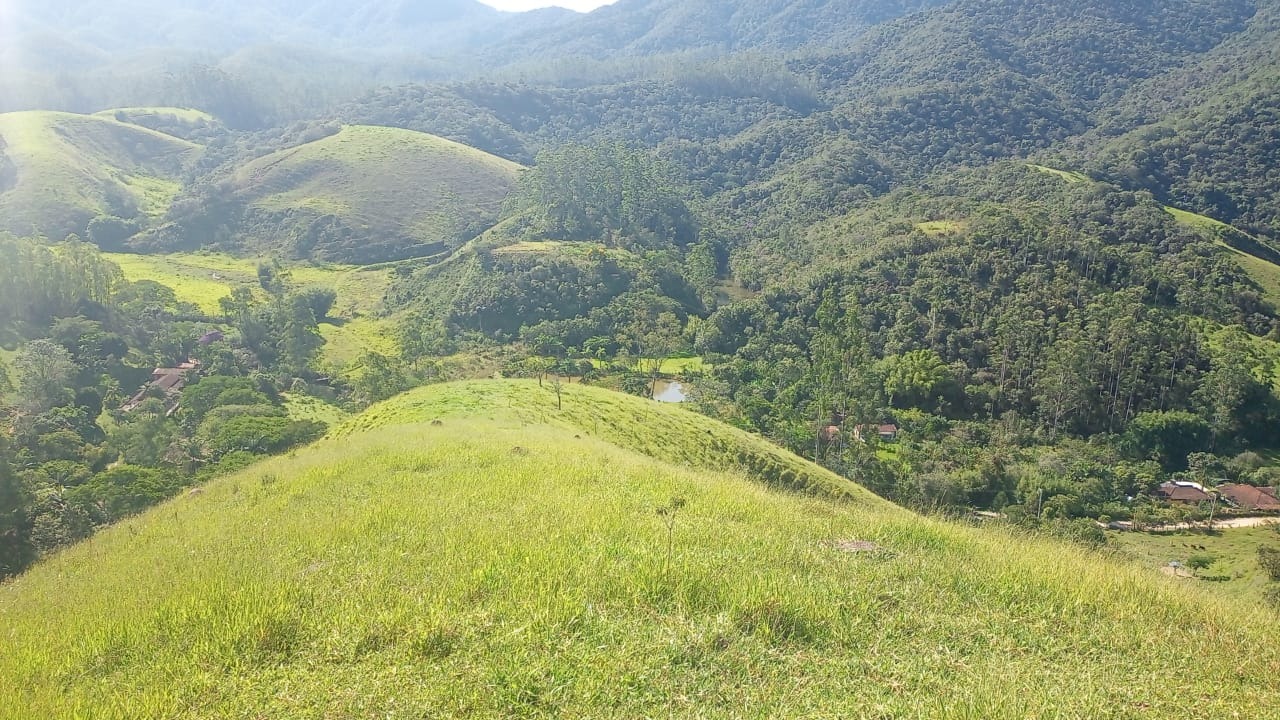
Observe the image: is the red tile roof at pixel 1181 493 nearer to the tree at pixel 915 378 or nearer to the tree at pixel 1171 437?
Answer: the tree at pixel 1171 437

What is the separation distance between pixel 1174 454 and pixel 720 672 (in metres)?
69.3

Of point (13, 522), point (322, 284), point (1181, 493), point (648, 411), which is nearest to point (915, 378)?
point (1181, 493)

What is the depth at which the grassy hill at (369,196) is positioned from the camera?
11162 centimetres

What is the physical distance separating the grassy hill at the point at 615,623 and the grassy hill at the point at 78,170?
131 metres

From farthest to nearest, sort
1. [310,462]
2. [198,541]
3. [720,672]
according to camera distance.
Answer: [310,462] < [198,541] < [720,672]

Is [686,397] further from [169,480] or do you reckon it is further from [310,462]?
[310,462]

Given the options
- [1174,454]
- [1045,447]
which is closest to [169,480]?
[1045,447]

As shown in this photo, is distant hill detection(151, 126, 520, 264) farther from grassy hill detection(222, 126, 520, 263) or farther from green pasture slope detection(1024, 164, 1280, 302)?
green pasture slope detection(1024, 164, 1280, 302)

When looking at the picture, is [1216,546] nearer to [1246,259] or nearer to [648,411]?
[648,411]

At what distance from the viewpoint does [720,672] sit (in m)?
5.36

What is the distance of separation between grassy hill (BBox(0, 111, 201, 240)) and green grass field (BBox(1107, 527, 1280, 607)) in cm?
14175

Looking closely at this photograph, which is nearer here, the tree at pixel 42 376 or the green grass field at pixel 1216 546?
the green grass field at pixel 1216 546

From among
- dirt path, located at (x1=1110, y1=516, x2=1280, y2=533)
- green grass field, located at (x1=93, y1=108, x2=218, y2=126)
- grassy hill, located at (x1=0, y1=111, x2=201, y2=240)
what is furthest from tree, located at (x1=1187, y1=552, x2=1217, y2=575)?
green grass field, located at (x1=93, y1=108, x2=218, y2=126)

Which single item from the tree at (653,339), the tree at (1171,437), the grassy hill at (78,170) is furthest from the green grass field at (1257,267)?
the grassy hill at (78,170)
